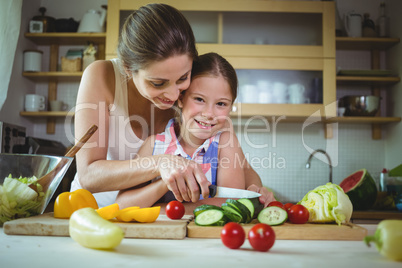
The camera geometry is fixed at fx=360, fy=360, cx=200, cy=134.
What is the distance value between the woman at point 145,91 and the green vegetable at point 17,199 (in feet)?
0.90

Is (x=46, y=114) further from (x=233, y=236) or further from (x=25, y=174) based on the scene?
(x=233, y=236)

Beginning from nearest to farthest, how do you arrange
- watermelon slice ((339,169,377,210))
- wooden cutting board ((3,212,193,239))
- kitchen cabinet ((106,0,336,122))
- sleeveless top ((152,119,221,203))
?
wooden cutting board ((3,212,193,239)) → sleeveless top ((152,119,221,203)) → watermelon slice ((339,169,377,210)) → kitchen cabinet ((106,0,336,122))

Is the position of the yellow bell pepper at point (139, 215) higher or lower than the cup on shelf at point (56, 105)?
lower

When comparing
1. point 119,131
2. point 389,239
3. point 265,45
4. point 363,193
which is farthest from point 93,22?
point 389,239

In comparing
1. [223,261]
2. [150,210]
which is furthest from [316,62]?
[223,261]

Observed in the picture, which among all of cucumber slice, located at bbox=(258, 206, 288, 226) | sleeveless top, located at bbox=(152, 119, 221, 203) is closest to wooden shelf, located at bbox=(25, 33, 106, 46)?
sleeveless top, located at bbox=(152, 119, 221, 203)

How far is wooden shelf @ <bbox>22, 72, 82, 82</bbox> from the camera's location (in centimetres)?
296

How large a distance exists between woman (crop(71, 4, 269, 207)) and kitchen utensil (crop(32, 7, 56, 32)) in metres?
1.96

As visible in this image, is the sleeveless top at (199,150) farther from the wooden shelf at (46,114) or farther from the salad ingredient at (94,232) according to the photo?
the wooden shelf at (46,114)

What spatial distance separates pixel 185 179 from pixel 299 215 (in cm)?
33

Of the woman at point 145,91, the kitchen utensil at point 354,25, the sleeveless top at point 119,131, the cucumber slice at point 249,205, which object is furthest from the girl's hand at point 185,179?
the kitchen utensil at point 354,25

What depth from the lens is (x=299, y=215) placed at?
910 mm

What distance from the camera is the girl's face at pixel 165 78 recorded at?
3.76 ft

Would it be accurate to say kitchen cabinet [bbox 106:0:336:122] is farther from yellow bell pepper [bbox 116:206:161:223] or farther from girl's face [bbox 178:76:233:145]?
yellow bell pepper [bbox 116:206:161:223]
